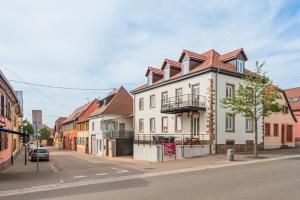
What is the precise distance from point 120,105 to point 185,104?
19.5m

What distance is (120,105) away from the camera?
47219 mm

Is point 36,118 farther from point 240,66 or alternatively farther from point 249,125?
point 249,125

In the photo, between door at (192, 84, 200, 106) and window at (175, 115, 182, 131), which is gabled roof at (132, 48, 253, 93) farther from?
window at (175, 115, 182, 131)

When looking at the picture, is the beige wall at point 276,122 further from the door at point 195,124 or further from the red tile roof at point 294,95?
the red tile roof at point 294,95

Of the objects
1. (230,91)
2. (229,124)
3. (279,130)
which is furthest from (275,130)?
(230,91)

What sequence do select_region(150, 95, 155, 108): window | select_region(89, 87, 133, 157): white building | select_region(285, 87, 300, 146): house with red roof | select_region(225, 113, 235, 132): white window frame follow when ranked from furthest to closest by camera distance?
select_region(285, 87, 300, 146): house with red roof, select_region(89, 87, 133, 157): white building, select_region(150, 95, 155, 108): window, select_region(225, 113, 235, 132): white window frame

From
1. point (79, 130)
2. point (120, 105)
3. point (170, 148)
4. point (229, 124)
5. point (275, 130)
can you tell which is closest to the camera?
point (170, 148)

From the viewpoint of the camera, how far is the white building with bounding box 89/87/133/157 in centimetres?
4122

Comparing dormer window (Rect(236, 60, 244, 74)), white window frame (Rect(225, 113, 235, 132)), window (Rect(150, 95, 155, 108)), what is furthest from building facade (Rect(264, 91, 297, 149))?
window (Rect(150, 95, 155, 108))

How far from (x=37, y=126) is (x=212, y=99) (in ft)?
47.6

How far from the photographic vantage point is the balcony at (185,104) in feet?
93.2

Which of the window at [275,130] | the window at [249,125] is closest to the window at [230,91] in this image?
the window at [249,125]

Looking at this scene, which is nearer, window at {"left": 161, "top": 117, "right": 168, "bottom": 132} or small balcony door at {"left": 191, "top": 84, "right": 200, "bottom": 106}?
small balcony door at {"left": 191, "top": 84, "right": 200, "bottom": 106}

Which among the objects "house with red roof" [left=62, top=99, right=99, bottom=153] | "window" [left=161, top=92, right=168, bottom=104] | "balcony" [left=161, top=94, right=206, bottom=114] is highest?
"window" [left=161, top=92, right=168, bottom=104]
